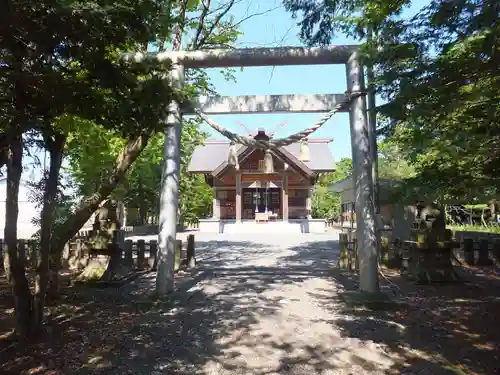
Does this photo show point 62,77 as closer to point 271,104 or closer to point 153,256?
point 271,104

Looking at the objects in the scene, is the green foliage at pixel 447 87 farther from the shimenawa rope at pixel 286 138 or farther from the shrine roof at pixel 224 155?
the shrine roof at pixel 224 155

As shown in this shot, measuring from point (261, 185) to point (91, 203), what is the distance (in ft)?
74.8

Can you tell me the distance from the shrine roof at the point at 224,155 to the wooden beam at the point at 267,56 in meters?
21.2

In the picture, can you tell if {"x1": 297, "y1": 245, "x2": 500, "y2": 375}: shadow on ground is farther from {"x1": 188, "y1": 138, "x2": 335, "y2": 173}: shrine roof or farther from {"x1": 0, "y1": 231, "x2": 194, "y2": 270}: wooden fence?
{"x1": 188, "y1": 138, "x2": 335, "y2": 173}: shrine roof

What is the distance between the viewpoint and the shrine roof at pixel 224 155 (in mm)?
28312

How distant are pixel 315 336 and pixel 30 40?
4.31 meters

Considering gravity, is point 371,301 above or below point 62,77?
below

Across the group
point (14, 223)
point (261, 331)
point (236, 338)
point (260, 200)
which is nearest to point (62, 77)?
point (14, 223)

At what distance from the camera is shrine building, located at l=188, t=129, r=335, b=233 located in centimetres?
2580

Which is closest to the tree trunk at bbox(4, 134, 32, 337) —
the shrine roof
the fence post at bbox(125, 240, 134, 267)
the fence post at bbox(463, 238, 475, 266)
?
the fence post at bbox(125, 240, 134, 267)

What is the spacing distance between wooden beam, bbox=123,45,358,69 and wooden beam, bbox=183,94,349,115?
53 cm

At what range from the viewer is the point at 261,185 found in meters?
29.1

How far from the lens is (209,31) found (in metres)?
8.72

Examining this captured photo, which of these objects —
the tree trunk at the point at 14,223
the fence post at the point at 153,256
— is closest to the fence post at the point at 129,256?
the fence post at the point at 153,256
